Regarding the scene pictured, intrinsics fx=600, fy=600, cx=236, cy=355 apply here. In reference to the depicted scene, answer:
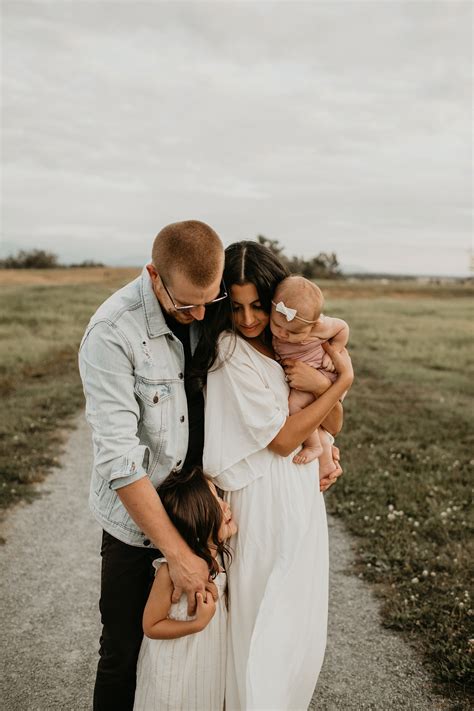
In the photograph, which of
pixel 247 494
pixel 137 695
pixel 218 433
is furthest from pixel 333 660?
pixel 218 433

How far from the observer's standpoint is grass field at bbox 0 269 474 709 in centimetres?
479

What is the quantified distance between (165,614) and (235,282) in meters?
1.61

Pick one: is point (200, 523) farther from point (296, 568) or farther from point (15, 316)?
point (15, 316)

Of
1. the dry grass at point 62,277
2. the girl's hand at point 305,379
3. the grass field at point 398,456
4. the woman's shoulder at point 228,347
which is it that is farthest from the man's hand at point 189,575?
the dry grass at point 62,277

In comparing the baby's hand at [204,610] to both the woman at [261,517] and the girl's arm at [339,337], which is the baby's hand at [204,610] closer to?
the woman at [261,517]

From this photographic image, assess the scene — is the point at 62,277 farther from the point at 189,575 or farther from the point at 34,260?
the point at 189,575

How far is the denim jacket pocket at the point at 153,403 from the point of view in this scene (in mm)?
2656

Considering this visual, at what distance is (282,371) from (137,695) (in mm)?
1758

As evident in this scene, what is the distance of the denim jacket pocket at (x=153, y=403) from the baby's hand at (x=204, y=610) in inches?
31.0

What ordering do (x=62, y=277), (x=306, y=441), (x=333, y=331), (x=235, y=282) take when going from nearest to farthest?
(x=235, y=282)
(x=306, y=441)
(x=333, y=331)
(x=62, y=277)

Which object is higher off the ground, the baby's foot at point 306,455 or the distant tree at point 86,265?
the distant tree at point 86,265

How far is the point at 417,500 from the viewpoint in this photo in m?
6.93

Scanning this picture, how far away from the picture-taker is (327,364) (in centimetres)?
354

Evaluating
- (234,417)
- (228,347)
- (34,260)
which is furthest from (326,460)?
(34,260)
